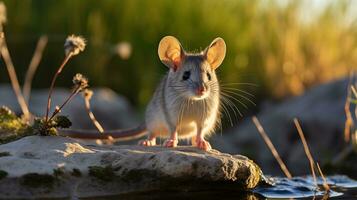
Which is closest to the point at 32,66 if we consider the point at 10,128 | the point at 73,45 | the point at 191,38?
the point at 191,38

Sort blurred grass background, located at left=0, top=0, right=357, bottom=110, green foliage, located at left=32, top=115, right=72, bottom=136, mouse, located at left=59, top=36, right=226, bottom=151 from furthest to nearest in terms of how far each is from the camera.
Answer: blurred grass background, located at left=0, top=0, right=357, bottom=110
mouse, located at left=59, top=36, right=226, bottom=151
green foliage, located at left=32, top=115, right=72, bottom=136

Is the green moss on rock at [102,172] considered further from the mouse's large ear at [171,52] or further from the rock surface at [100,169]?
the mouse's large ear at [171,52]

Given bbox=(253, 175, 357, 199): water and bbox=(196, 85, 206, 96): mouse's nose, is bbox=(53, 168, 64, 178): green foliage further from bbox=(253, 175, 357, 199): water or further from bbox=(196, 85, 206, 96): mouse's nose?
bbox=(253, 175, 357, 199): water

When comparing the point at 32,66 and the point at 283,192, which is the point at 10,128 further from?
the point at 32,66

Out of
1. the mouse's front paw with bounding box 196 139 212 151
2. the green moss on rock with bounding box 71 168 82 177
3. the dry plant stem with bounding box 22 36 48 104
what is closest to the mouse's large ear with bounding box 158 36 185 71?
the mouse's front paw with bounding box 196 139 212 151

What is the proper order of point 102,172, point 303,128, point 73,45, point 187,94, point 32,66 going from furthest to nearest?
point 303,128 < point 32,66 < point 187,94 < point 73,45 < point 102,172

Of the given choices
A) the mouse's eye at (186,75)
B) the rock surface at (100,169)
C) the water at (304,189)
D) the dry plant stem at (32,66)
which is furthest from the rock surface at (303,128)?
the rock surface at (100,169)
